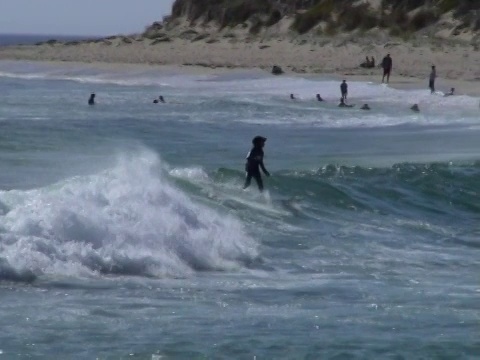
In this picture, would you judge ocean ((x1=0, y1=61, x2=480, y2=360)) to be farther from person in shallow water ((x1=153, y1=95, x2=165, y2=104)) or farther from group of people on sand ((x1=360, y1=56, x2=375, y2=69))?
group of people on sand ((x1=360, y1=56, x2=375, y2=69))

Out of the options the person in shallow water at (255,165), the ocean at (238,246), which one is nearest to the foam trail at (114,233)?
the ocean at (238,246)

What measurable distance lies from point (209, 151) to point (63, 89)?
68.1ft

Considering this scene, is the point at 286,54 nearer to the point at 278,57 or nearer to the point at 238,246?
the point at 278,57

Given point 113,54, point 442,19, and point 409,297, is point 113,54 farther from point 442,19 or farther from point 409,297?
point 409,297

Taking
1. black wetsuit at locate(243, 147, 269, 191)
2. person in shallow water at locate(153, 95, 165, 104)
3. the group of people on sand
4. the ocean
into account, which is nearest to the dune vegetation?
the group of people on sand

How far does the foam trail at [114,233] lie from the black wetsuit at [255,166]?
2263 millimetres

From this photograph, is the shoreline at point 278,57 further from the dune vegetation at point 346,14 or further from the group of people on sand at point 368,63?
the dune vegetation at point 346,14

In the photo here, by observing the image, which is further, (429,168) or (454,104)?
(454,104)

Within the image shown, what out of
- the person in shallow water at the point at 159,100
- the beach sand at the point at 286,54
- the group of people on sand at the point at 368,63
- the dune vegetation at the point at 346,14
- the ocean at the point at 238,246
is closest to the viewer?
A: the ocean at the point at 238,246

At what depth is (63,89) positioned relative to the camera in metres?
47.2

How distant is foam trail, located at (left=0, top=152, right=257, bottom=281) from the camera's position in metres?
13.7

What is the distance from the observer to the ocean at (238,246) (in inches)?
435

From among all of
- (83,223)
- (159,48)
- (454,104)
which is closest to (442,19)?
(159,48)

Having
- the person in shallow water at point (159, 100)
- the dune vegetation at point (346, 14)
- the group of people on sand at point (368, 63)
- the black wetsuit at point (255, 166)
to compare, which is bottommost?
the person in shallow water at point (159, 100)
